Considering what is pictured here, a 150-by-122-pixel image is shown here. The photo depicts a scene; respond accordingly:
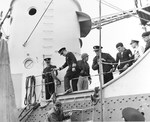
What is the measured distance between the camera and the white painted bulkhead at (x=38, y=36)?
28.9 feet

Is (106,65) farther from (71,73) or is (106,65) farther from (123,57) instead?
(71,73)

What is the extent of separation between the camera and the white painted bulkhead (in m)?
8.81

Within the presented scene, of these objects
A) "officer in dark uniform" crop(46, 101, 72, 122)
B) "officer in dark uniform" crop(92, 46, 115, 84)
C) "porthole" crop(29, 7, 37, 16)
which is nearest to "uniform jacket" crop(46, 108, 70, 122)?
"officer in dark uniform" crop(46, 101, 72, 122)

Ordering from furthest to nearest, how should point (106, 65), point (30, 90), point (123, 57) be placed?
point (30, 90) → point (106, 65) → point (123, 57)

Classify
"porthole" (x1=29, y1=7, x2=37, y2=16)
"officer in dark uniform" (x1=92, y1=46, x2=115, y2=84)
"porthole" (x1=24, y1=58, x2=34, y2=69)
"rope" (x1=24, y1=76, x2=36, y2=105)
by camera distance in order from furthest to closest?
"porthole" (x1=29, y1=7, x2=37, y2=16)
"porthole" (x1=24, y1=58, x2=34, y2=69)
"rope" (x1=24, y1=76, x2=36, y2=105)
"officer in dark uniform" (x1=92, y1=46, x2=115, y2=84)

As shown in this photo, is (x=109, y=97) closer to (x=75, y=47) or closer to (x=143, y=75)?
(x=143, y=75)

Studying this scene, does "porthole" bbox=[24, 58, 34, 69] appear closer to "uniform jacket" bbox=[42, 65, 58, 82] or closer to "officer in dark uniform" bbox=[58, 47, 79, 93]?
"uniform jacket" bbox=[42, 65, 58, 82]

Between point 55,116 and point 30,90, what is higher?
point 30,90

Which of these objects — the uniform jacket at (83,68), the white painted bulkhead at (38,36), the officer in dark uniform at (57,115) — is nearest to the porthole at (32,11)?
the white painted bulkhead at (38,36)

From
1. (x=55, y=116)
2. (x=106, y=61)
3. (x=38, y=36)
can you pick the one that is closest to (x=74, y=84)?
(x=106, y=61)

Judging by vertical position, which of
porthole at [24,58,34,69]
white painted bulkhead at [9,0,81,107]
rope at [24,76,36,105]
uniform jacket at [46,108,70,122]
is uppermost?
white painted bulkhead at [9,0,81,107]

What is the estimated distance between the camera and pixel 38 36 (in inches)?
355

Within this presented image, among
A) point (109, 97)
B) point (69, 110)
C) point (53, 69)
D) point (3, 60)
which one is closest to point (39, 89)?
point (53, 69)

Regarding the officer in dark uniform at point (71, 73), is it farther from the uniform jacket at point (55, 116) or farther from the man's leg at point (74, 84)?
the uniform jacket at point (55, 116)
